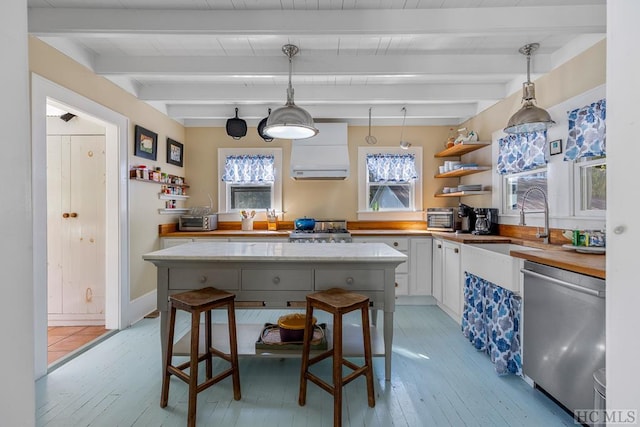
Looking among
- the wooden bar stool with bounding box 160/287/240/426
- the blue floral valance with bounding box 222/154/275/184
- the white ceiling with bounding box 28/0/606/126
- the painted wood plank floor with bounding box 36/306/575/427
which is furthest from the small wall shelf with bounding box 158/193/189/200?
the wooden bar stool with bounding box 160/287/240/426

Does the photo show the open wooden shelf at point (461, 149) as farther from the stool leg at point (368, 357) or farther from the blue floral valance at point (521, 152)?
the stool leg at point (368, 357)

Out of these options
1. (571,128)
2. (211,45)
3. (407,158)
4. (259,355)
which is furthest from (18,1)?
(407,158)

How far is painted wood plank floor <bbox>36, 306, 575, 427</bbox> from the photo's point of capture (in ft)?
5.76

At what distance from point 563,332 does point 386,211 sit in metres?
2.89

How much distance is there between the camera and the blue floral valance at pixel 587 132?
2168 mm

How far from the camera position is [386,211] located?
14.7 ft

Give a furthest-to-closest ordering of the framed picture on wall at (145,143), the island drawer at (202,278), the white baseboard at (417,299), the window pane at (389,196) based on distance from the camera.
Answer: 1. the window pane at (389,196)
2. the white baseboard at (417,299)
3. the framed picture on wall at (145,143)
4. the island drawer at (202,278)

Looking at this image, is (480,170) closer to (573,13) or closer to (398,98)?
(398,98)

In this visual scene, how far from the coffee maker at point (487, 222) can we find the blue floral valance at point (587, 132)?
1094 millimetres

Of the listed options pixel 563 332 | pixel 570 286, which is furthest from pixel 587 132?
pixel 563 332

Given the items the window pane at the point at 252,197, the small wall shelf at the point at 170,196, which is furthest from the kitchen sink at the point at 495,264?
the small wall shelf at the point at 170,196

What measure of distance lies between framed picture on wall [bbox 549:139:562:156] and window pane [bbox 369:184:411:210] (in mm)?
1980

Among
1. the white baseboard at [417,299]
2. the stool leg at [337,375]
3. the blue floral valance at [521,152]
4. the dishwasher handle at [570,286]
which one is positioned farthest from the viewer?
the white baseboard at [417,299]

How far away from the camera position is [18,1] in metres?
0.45
